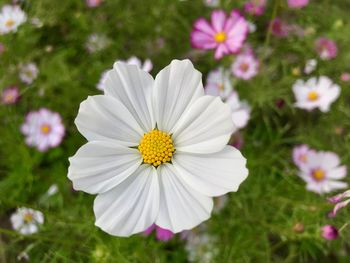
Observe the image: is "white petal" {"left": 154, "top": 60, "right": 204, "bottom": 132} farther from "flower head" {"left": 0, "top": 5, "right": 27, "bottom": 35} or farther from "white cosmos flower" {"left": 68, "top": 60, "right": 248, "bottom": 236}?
"flower head" {"left": 0, "top": 5, "right": 27, "bottom": 35}

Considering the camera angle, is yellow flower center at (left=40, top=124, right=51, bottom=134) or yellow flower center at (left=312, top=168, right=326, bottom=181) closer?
yellow flower center at (left=312, top=168, right=326, bottom=181)

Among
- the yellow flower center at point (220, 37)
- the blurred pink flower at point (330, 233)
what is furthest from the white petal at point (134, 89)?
the yellow flower center at point (220, 37)

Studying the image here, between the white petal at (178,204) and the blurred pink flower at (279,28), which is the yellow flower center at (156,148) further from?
the blurred pink flower at (279,28)

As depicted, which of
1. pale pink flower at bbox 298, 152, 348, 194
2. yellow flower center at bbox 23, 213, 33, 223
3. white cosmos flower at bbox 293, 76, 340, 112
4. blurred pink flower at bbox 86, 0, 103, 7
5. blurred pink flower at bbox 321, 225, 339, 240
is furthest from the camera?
blurred pink flower at bbox 86, 0, 103, 7

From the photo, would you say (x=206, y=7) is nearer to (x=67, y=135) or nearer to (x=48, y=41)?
(x=48, y=41)

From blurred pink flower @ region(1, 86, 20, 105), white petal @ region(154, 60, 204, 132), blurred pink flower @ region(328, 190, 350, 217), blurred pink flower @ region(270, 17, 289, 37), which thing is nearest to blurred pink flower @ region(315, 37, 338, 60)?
blurred pink flower @ region(270, 17, 289, 37)
